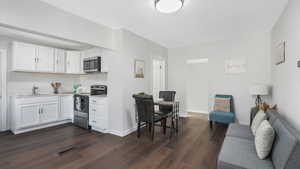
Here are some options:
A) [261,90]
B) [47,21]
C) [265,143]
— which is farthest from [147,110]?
[261,90]

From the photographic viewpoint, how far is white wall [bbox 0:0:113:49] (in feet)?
6.00

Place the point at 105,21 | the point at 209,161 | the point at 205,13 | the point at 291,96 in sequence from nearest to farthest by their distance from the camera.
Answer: the point at 291,96
the point at 209,161
the point at 205,13
the point at 105,21

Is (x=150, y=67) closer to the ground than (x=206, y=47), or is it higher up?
closer to the ground

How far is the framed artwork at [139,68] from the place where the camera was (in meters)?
3.58

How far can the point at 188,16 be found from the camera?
2609mm

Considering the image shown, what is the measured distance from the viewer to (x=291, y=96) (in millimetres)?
1994

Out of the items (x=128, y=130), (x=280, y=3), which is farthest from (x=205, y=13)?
(x=128, y=130)

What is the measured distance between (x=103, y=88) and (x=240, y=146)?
130 inches

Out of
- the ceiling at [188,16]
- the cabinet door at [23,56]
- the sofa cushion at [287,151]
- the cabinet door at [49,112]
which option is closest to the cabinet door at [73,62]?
the cabinet door at [23,56]

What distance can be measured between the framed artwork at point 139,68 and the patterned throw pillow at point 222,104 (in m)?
2.32

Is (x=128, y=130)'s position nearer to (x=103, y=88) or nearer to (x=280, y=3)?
(x=103, y=88)

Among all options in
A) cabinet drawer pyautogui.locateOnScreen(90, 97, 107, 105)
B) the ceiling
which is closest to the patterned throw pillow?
the ceiling

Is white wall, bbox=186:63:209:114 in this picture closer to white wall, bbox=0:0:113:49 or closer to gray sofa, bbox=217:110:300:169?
gray sofa, bbox=217:110:300:169

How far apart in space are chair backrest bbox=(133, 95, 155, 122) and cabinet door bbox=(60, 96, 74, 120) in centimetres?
240
